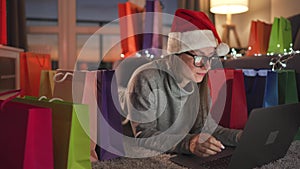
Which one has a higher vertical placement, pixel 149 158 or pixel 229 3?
pixel 229 3

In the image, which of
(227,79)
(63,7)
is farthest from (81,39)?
(227,79)

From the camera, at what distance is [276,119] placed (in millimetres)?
927

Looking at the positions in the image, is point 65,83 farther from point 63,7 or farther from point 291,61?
point 63,7

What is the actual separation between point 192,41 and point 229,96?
0.45 metres

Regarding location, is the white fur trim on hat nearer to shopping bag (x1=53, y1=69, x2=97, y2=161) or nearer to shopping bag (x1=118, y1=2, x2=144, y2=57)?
shopping bag (x1=53, y1=69, x2=97, y2=161)

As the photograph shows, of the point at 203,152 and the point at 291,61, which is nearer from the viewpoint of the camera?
the point at 203,152

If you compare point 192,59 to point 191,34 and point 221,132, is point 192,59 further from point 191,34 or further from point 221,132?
point 221,132

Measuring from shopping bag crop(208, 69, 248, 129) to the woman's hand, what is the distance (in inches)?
16.4

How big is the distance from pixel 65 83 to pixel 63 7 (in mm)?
2276

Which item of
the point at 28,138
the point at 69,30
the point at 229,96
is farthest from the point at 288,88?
the point at 69,30

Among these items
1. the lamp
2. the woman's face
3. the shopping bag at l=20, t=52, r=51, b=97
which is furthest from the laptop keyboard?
the lamp

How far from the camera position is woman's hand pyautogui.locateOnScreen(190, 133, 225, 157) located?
90 cm

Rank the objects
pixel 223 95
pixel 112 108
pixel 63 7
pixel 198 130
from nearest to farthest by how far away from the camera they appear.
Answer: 1. pixel 112 108
2. pixel 198 130
3. pixel 223 95
4. pixel 63 7

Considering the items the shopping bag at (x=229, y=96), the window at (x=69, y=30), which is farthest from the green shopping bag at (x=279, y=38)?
the window at (x=69, y=30)
